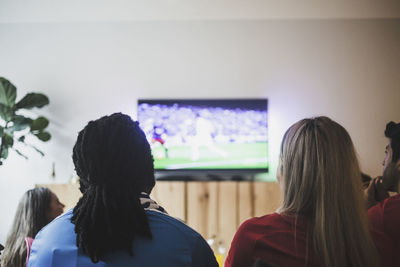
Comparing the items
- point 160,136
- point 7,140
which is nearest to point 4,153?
point 7,140

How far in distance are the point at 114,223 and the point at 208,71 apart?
3.10m

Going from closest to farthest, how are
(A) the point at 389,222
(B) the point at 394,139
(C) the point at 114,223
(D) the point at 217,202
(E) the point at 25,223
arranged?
(C) the point at 114,223, (A) the point at 389,222, (B) the point at 394,139, (E) the point at 25,223, (D) the point at 217,202

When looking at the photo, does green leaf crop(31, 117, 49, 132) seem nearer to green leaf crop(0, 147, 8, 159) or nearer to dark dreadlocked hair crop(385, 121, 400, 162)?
green leaf crop(0, 147, 8, 159)

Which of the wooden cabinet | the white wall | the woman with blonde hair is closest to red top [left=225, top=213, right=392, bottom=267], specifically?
the woman with blonde hair

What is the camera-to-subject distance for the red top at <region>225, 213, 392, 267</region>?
1040 mm

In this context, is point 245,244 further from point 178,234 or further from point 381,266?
point 381,266

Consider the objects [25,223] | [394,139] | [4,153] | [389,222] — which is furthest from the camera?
[4,153]

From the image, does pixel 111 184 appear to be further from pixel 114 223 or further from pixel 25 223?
pixel 25 223

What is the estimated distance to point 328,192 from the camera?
1.05 m

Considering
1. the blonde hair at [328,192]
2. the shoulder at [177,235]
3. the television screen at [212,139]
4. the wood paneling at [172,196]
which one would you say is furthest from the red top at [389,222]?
the television screen at [212,139]

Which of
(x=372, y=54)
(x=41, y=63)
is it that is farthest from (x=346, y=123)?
(x=41, y=63)

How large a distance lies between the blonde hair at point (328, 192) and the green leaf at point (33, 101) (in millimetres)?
3242

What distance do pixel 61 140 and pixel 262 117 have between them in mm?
2096

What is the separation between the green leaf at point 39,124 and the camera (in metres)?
3.72
